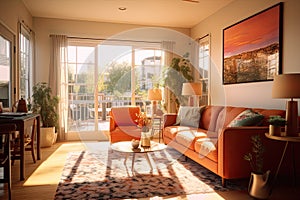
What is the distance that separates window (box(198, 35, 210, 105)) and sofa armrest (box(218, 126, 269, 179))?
8.61ft

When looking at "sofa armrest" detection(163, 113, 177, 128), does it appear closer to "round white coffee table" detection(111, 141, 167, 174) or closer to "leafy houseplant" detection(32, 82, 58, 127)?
"round white coffee table" detection(111, 141, 167, 174)

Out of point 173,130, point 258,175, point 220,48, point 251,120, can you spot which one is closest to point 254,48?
point 220,48

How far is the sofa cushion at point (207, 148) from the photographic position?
9.85 ft

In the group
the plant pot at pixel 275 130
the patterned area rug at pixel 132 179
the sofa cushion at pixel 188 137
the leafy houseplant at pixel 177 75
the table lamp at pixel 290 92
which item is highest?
the leafy houseplant at pixel 177 75

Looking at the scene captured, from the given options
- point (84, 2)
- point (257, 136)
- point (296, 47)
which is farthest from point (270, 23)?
point (84, 2)

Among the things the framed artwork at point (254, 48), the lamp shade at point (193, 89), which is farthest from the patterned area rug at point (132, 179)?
the framed artwork at point (254, 48)

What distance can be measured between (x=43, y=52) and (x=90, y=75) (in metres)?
1.15

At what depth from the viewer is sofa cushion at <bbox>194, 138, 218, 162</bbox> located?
300 cm

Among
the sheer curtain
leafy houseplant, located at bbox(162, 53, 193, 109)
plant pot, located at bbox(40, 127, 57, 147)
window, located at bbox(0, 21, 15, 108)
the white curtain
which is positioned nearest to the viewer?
window, located at bbox(0, 21, 15, 108)

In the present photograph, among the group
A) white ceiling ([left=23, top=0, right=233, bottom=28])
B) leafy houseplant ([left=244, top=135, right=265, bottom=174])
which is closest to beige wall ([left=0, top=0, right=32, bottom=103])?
white ceiling ([left=23, top=0, right=233, bottom=28])

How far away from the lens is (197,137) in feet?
11.9

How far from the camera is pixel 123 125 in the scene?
16.7 ft

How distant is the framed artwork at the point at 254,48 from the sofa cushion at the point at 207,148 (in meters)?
1.36

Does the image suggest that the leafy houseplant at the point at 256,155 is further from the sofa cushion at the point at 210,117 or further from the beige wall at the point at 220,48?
the sofa cushion at the point at 210,117
